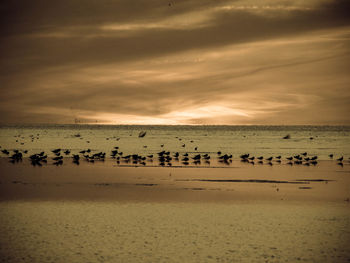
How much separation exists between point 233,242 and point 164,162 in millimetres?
23923

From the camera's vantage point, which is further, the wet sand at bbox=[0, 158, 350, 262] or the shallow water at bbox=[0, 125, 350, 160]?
the shallow water at bbox=[0, 125, 350, 160]

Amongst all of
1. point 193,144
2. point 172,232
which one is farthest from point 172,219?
point 193,144

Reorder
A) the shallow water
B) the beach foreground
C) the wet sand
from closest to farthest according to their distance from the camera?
the beach foreground → the wet sand → the shallow water

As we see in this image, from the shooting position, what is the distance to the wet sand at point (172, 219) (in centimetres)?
1062

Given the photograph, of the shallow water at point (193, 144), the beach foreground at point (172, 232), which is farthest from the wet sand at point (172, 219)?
the shallow water at point (193, 144)

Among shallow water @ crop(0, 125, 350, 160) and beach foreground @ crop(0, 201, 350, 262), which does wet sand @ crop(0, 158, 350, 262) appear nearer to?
beach foreground @ crop(0, 201, 350, 262)

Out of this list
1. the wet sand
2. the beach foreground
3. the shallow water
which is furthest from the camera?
the shallow water

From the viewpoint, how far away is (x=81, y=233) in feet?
40.1

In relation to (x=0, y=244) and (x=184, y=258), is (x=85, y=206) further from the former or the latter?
(x=184, y=258)

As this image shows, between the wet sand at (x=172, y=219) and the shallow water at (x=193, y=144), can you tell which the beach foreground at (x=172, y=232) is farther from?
the shallow water at (x=193, y=144)

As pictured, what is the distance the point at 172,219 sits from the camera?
1398cm

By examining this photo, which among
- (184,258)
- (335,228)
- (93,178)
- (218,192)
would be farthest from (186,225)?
(93,178)

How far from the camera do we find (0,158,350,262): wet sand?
34.9 ft

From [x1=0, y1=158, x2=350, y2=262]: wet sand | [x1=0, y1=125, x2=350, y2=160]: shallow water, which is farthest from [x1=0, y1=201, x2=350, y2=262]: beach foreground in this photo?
[x1=0, y1=125, x2=350, y2=160]: shallow water
